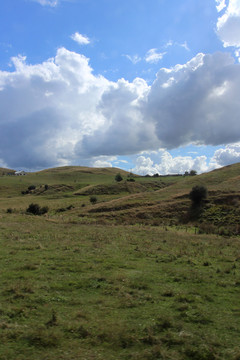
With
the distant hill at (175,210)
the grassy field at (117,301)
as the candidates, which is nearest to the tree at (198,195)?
the distant hill at (175,210)

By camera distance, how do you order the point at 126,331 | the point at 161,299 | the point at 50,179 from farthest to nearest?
1. the point at 50,179
2. the point at 161,299
3. the point at 126,331

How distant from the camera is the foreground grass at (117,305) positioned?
6.34 meters

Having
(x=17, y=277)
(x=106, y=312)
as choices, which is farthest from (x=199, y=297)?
(x=17, y=277)

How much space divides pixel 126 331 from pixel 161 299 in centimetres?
279

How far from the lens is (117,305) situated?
29.0 feet

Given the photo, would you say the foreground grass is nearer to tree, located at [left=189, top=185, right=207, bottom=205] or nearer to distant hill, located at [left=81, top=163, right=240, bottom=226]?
distant hill, located at [left=81, top=163, right=240, bottom=226]

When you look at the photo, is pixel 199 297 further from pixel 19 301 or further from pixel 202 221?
pixel 202 221

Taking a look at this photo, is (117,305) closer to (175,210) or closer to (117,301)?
(117,301)

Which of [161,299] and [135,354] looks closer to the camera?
[135,354]

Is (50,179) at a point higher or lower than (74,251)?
higher

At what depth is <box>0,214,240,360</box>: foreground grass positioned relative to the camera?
6.34m

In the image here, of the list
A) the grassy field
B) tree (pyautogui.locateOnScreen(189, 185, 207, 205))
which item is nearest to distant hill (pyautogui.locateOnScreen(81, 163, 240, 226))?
tree (pyautogui.locateOnScreen(189, 185, 207, 205))

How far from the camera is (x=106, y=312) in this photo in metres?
8.27

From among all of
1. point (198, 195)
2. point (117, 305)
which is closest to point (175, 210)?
point (198, 195)
